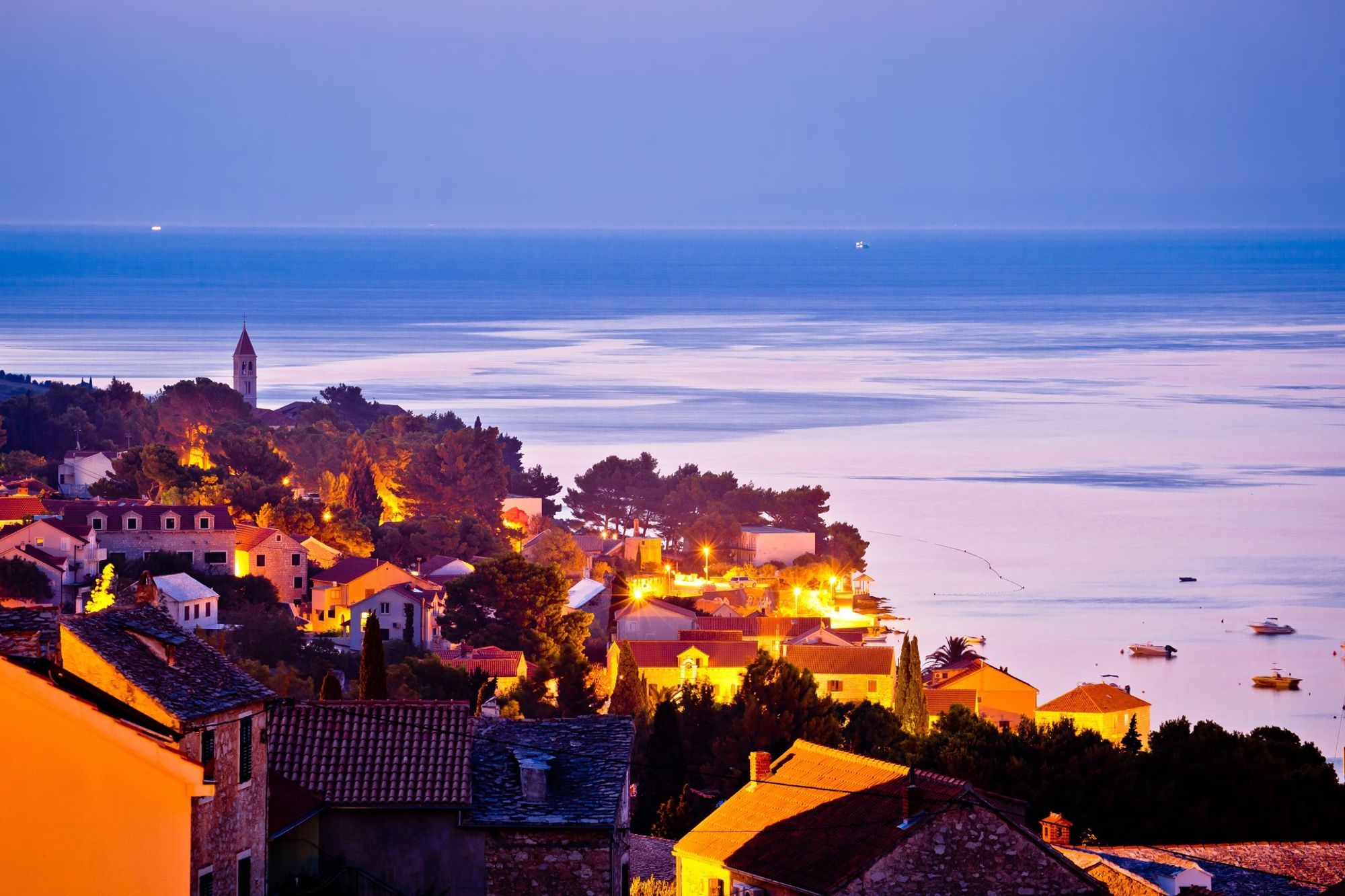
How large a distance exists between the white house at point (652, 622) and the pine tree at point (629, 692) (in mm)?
6608

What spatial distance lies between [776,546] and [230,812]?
42.9m

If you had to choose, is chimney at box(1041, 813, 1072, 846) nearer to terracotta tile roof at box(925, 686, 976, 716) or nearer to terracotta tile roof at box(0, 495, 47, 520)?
terracotta tile roof at box(925, 686, 976, 716)

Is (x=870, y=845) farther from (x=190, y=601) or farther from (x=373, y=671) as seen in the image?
(x=190, y=601)

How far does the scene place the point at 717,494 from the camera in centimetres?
5756

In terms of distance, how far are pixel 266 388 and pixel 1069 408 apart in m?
37.9

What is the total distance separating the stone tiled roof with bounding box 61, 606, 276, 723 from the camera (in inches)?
373

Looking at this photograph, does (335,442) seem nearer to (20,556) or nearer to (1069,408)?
(20,556)

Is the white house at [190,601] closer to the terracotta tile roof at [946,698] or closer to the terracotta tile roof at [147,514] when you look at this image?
the terracotta tile roof at [147,514]

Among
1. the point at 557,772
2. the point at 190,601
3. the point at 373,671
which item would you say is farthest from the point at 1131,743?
the point at 190,601

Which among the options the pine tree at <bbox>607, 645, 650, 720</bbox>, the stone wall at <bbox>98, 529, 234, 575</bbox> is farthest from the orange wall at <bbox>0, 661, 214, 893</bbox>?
the stone wall at <bbox>98, 529, 234, 575</bbox>

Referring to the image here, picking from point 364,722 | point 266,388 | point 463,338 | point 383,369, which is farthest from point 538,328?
point 364,722

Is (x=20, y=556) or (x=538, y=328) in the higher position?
(x=538, y=328)

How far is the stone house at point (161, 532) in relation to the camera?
40.8 metres

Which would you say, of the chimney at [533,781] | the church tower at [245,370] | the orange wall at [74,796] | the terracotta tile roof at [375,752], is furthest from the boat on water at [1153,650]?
the church tower at [245,370]
